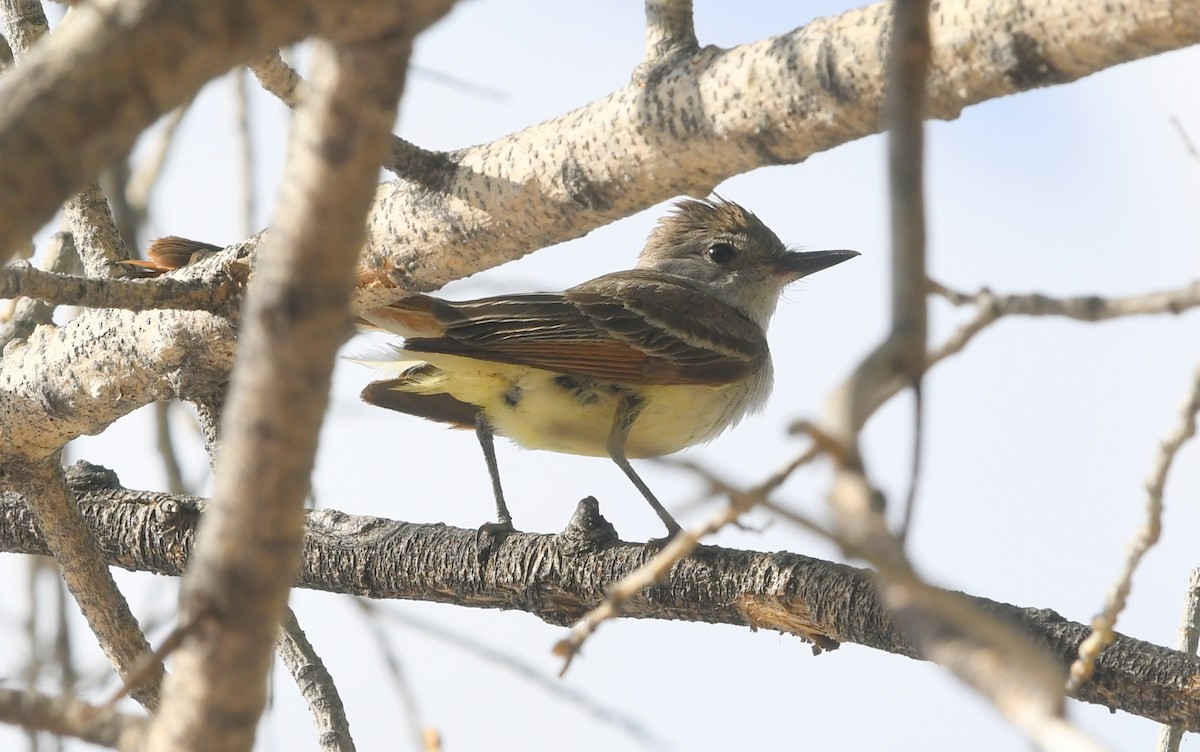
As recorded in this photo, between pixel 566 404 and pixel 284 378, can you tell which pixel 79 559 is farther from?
pixel 284 378

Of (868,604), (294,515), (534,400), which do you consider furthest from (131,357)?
(294,515)

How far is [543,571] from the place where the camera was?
11.9ft

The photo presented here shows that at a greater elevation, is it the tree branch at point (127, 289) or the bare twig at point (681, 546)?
the tree branch at point (127, 289)

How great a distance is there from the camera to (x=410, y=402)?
518 centimetres

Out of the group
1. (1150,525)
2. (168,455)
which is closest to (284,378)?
(1150,525)

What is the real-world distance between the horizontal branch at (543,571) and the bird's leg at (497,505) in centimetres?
4

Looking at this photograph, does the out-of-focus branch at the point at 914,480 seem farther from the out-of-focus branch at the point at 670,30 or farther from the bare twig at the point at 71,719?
the out-of-focus branch at the point at 670,30

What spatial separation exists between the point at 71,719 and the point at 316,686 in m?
2.11

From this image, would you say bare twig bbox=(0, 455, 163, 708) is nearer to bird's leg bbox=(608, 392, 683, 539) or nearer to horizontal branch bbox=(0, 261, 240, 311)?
horizontal branch bbox=(0, 261, 240, 311)

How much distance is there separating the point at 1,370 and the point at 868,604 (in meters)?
2.61

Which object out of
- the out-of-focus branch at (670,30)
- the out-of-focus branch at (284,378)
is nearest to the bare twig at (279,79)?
the out-of-focus branch at (670,30)

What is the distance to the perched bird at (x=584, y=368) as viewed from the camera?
465cm

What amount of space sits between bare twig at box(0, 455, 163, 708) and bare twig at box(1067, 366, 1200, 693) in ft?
8.47

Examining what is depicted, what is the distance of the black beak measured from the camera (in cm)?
617
